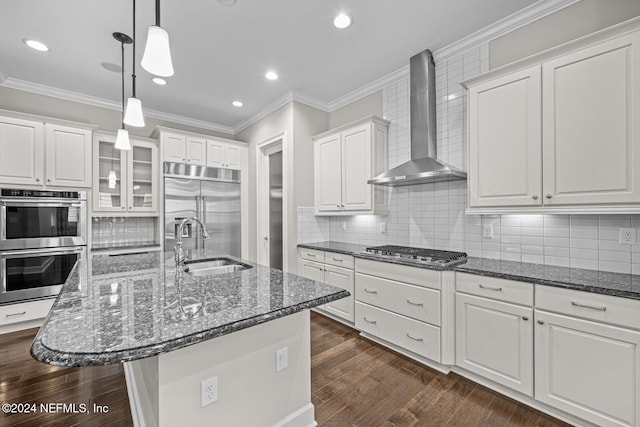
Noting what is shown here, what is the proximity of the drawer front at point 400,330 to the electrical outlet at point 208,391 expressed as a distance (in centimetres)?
175

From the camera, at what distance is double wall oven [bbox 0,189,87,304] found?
3.03 metres

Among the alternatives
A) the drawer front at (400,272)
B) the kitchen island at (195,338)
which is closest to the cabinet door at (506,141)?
the drawer front at (400,272)

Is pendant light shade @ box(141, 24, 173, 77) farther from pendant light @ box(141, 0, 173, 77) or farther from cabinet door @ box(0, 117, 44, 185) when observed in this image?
cabinet door @ box(0, 117, 44, 185)

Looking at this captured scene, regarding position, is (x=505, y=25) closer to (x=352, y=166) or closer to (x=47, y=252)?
(x=352, y=166)

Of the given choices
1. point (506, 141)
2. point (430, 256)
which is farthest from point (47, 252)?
point (506, 141)

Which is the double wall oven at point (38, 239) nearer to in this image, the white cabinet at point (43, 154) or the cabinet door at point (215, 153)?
the white cabinet at point (43, 154)

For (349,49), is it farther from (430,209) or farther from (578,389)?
(578,389)

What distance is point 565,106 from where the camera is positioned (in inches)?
73.0

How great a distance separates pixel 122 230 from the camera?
4117 millimetres

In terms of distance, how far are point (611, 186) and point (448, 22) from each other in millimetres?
1796

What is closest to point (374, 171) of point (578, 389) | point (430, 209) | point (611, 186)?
point (430, 209)

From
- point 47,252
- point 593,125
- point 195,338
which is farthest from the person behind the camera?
point 47,252

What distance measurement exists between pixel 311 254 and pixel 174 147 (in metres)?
2.54

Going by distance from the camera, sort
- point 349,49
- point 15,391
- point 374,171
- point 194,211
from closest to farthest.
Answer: point 15,391
point 349,49
point 374,171
point 194,211
